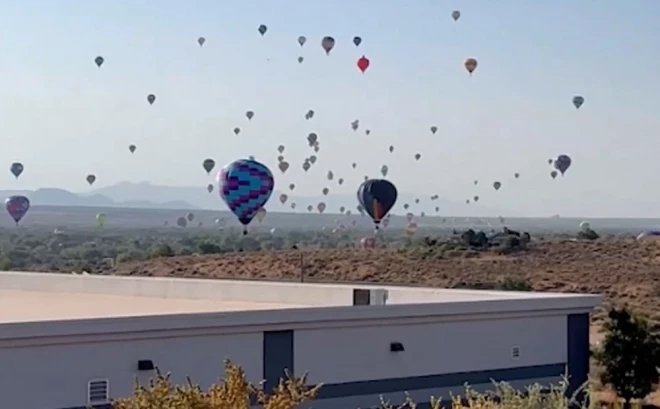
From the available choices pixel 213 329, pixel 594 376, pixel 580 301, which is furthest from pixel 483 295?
pixel 594 376

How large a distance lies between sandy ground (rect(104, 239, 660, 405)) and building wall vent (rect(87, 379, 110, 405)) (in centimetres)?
4715

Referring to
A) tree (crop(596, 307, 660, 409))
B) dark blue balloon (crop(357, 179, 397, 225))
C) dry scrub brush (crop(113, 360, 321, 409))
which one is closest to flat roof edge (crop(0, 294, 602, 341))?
dry scrub brush (crop(113, 360, 321, 409))

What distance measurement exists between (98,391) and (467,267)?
59.1m

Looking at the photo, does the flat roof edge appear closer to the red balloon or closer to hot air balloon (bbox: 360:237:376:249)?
the red balloon

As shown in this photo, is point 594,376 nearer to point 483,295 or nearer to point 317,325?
point 483,295

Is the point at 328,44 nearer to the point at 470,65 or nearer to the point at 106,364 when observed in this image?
the point at 470,65

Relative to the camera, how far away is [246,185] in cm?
4928

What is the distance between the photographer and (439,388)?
82.4 ft

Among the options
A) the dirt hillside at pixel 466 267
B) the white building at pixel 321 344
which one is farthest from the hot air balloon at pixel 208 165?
the white building at pixel 321 344

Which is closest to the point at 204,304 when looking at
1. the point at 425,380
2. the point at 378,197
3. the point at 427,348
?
the point at 427,348

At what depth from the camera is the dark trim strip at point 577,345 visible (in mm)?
27406

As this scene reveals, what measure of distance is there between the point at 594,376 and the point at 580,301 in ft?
46.6

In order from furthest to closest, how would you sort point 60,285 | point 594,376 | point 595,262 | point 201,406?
1. point 595,262
2. point 594,376
3. point 60,285
4. point 201,406

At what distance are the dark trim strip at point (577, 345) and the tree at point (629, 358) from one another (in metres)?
12.0
